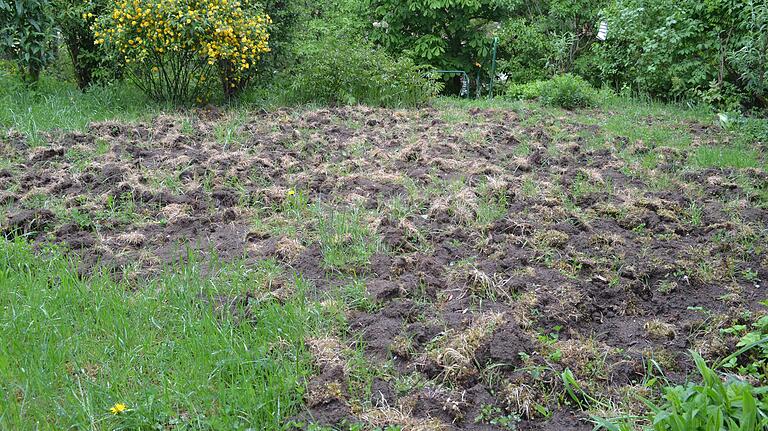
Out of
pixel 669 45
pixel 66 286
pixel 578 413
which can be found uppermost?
pixel 669 45

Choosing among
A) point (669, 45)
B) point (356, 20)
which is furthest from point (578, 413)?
point (356, 20)

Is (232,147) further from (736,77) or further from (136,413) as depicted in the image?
(736,77)

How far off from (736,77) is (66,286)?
8081 millimetres

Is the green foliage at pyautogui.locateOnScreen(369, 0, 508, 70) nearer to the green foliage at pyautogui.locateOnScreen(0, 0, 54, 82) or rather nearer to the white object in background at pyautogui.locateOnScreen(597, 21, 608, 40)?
the white object in background at pyautogui.locateOnScreen(597, 21, 608, 40)

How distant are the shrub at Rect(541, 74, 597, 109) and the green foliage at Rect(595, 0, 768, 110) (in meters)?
1.02

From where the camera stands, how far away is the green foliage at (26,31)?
7.47m

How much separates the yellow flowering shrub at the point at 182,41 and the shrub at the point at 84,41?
1.32 feet

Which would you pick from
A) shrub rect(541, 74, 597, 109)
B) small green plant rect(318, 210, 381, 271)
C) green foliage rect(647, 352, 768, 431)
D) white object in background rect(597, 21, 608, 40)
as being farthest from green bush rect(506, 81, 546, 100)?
green foliage rect(647, 352, 768, 431)

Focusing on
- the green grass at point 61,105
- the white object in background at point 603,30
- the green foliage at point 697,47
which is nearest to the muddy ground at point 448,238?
the green grass at point 61,105

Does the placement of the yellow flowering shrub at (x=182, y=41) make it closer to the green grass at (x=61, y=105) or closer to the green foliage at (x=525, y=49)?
the green grass at (x=61, y=105)

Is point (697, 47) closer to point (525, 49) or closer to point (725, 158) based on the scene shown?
point (525, 49)

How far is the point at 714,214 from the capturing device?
4.32m

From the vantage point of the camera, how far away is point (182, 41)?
7.15 m

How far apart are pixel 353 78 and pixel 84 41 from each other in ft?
11.1
